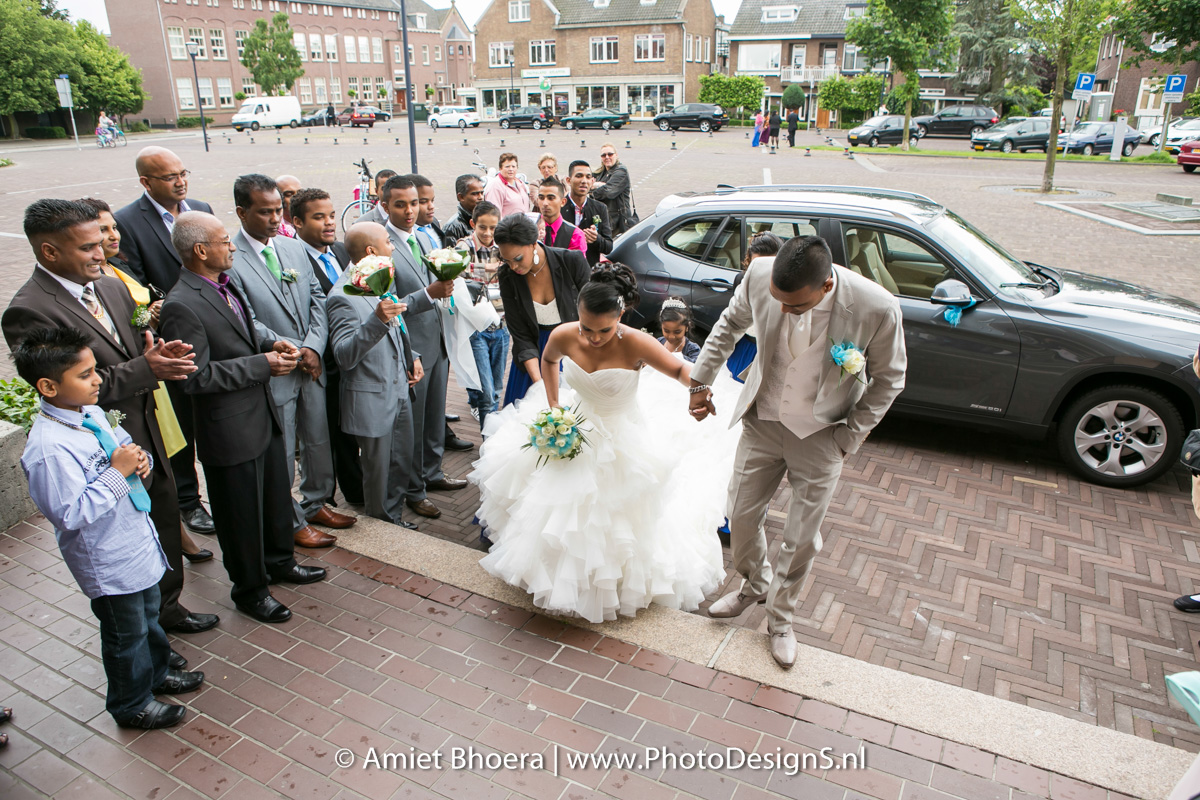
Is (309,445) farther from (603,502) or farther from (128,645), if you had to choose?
(603,502)

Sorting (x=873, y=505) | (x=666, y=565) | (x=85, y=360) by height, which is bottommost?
(x=873, y=505)

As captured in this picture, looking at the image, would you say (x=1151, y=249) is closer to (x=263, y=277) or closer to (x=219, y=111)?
(x=263, y=277)

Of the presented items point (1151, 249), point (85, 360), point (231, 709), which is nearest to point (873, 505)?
point (231, 709)

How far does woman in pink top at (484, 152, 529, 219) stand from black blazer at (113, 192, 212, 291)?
146 inches

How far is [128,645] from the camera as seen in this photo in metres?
3.09

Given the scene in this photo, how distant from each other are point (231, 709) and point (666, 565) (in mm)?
2080

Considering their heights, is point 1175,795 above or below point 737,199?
below

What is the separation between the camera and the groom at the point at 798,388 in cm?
328

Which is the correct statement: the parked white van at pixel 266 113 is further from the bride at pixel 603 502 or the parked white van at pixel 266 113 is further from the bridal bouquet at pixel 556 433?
the bridal bouquet at pixel 556 433

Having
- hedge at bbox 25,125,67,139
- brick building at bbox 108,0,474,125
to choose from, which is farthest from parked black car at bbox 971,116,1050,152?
brick building at bbox 108,0,474,125

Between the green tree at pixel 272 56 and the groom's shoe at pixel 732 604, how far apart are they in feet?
228

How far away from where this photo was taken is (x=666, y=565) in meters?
3.92

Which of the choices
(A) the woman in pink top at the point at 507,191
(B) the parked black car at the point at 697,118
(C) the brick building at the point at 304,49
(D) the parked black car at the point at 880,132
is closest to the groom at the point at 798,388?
(A) the woman in pink top at the point at 507,191

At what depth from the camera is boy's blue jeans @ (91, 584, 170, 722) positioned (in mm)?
3037
